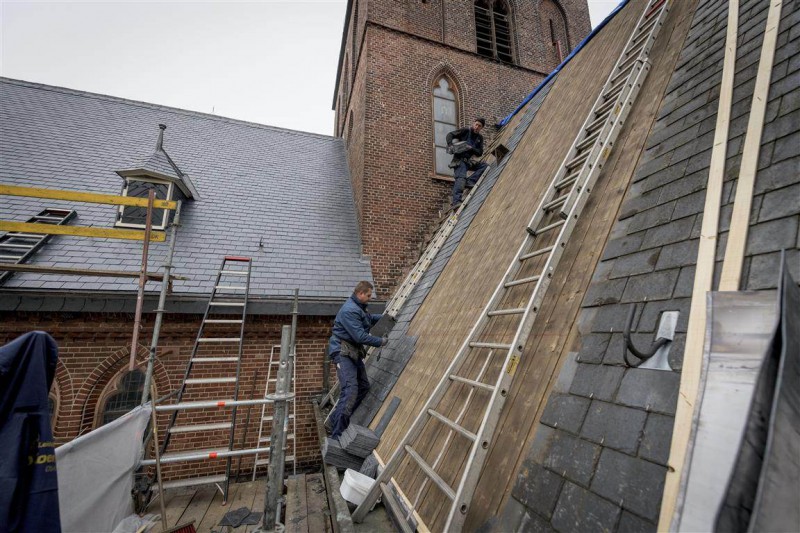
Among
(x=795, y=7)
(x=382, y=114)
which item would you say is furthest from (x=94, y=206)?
(x=795, y=7)

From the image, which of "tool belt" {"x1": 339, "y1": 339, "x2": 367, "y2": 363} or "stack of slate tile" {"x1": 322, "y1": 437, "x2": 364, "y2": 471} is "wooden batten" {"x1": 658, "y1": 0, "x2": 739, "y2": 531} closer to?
"stack of slate tile" {"x1": 322, "y1": 437, "x2": 364, "y2": 471}

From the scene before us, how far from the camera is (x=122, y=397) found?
273 inches

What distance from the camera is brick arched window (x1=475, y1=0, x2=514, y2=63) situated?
43.1ft

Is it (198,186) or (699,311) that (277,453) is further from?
(198,186)

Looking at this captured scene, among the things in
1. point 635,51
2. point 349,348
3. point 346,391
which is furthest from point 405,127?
point 346,391

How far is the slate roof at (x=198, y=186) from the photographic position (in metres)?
7.38

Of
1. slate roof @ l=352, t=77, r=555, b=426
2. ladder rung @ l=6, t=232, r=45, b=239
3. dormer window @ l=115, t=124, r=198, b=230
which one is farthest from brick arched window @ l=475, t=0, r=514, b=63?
ladder rung @ l=6, t=232, r=45, b=239

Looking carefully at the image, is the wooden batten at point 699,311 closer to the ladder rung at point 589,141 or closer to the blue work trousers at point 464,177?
the ladder rung at point 589,141

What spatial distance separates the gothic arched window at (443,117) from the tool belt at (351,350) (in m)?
7.46

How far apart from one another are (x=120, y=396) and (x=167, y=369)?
1116mm

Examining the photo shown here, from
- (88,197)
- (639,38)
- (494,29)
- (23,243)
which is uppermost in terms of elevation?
(494,29)

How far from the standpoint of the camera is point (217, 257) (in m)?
7.85

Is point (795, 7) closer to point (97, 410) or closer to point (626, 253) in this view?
point (626, 253)

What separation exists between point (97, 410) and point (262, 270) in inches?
156
